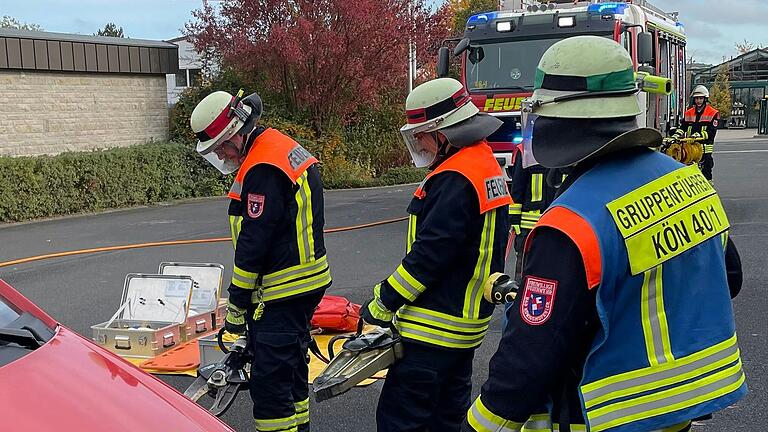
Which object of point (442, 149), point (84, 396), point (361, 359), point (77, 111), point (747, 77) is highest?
point (747, 77)

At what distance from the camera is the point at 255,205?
3773 millimetres

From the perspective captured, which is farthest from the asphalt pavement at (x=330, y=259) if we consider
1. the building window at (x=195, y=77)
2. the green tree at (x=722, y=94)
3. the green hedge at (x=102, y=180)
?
the green tree at (x=722, y=94)

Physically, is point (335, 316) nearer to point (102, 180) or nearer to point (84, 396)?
point (84, 396)

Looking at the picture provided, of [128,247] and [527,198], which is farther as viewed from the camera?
[128,247]

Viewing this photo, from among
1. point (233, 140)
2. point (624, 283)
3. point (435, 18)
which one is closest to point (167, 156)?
point (435, 18)

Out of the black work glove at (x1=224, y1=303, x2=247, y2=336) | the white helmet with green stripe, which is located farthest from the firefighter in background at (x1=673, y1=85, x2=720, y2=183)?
the white helmet with green stripe

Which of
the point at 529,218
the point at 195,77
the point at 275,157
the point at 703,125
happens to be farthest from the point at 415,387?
the point at 195,77

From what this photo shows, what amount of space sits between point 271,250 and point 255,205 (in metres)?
0.26

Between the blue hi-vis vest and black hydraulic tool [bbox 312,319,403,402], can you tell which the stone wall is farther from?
the blue hi-vis vest

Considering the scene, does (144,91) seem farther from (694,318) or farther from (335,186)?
(694,318)

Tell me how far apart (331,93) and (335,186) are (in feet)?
7.96

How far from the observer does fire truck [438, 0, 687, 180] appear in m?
10.3

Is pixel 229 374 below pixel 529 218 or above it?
below

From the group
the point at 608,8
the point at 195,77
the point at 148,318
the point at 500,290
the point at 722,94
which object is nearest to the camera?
the point at 500,290
